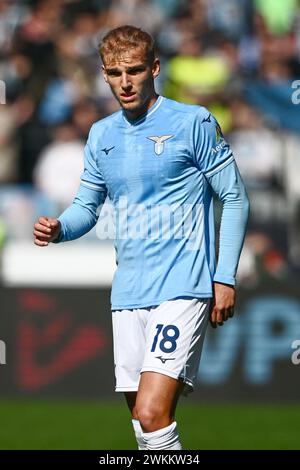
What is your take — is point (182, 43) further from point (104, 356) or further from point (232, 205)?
point (232, 205)

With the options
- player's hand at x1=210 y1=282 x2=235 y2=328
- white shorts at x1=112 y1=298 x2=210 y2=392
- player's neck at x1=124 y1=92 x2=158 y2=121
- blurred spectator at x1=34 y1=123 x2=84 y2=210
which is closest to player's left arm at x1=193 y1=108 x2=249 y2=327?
player's hand at x1=210 y1=282 x2=235 y2=328

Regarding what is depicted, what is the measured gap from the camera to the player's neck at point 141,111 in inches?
238

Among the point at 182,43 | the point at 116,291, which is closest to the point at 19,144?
the point at 182,43

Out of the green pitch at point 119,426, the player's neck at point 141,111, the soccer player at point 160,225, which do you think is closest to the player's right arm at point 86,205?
the soccer player at point 160,225

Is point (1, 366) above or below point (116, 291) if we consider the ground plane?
below

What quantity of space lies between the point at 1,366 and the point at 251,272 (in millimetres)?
2862

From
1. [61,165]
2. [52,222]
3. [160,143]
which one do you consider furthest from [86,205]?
[61,165]

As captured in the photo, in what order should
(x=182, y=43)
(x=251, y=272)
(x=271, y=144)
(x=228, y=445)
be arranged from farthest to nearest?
(x=182, y=43) → (x=271, y=144) → (x=251, y=272) → (x=228, y=445)

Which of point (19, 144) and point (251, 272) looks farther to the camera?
point (19, 144)

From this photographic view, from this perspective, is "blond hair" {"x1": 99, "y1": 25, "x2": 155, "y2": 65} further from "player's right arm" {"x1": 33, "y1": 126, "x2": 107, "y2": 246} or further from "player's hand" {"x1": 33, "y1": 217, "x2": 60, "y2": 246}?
"player's hand" {"x1": 33, "y1": 217, "x2": 60, "y2": 246}

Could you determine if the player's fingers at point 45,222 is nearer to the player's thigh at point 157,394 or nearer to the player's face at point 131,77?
the player's face at point 131,77

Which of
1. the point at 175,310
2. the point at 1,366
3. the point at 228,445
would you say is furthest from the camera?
the point at 1,366

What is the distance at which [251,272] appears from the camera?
12641 millimetres

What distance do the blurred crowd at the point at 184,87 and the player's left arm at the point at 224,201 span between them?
21.1ft
